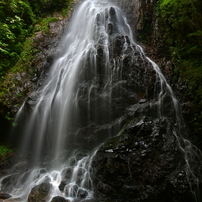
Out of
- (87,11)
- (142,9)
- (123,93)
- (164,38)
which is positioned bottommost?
(123,93)

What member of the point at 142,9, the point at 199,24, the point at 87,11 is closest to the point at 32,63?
the point at 87,11

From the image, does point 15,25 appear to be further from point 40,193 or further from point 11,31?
point 40,193

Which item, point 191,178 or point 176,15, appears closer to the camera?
point 191,178

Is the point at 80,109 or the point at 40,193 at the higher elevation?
the point at 80,109

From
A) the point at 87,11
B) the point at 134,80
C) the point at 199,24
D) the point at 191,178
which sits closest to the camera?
the point at 191,178

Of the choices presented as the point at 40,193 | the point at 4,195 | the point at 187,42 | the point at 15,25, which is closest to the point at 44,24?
the point at 15,25

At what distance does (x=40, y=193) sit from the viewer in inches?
245

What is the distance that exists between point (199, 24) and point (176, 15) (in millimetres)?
1688

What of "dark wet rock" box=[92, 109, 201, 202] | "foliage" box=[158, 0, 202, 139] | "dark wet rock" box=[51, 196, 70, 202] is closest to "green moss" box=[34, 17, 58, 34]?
"foliage" box=[158, 0, 202, 139]

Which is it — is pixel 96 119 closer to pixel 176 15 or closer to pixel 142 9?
pixel 176 15

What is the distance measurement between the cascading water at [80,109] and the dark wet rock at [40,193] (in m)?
0.36

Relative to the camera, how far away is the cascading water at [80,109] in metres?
7.70

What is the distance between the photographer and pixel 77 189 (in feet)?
21.1

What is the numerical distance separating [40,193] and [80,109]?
12.9ft
